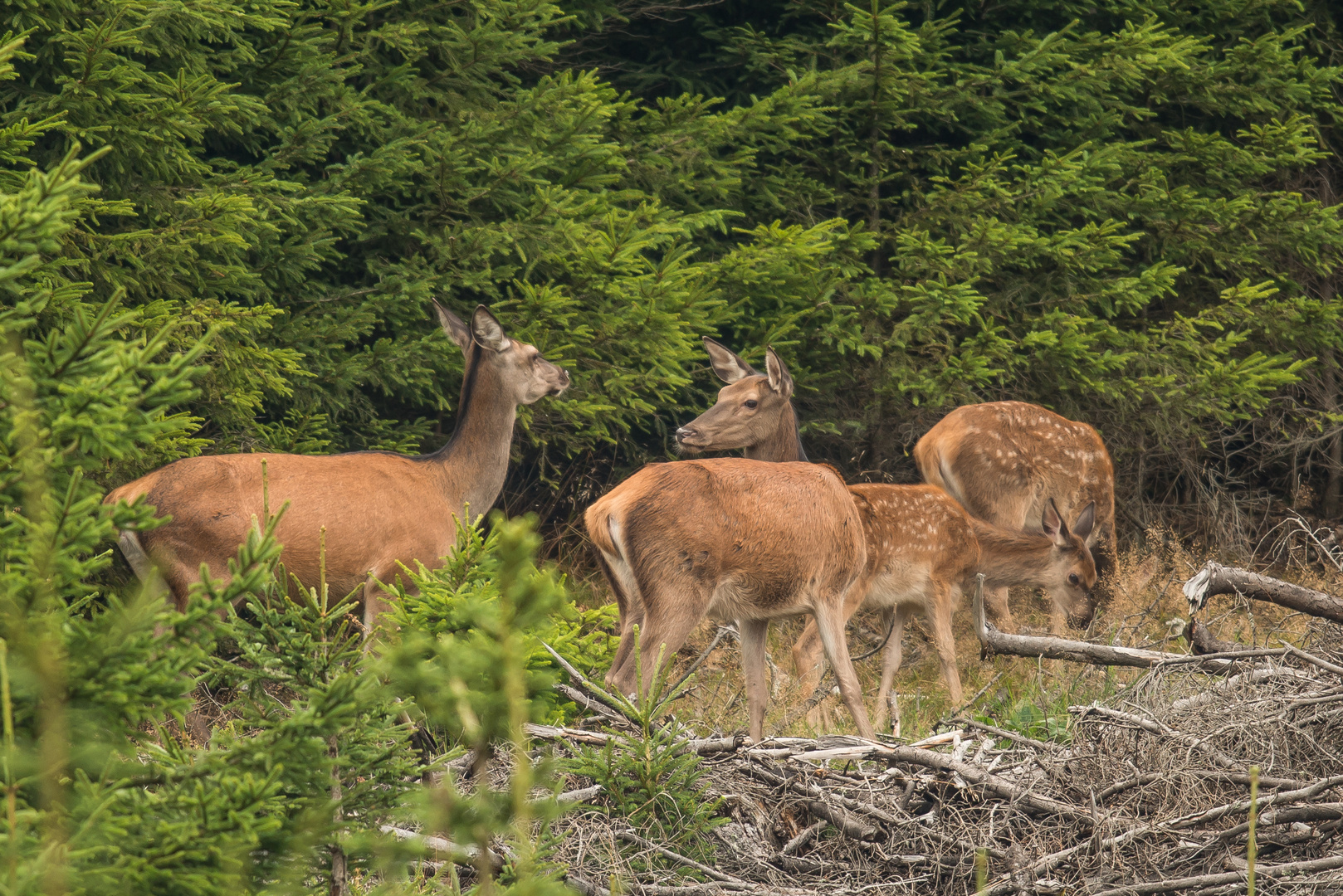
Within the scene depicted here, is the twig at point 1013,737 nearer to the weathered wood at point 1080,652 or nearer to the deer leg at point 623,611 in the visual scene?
the weathered wood at point 1080,652

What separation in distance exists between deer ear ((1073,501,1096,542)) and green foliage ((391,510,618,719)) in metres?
4.40

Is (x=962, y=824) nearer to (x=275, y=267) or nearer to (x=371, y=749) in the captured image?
(x=371, y=749)

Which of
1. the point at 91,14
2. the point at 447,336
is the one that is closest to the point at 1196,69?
the point at 447,336

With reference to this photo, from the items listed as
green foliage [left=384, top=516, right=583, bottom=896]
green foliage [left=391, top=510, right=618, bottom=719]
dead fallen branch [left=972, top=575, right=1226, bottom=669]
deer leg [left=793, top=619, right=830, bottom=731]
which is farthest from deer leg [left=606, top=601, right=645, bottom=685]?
green foliage [left=384, top=516, right=583, bottom=896]

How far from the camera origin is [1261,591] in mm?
5211

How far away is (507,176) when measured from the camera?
341 inches

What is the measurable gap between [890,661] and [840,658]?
1.50 meters

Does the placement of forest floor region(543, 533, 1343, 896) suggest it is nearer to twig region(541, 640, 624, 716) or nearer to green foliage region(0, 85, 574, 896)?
twig region(541, 640, 624, 716)

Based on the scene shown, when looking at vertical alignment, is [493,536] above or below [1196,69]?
above

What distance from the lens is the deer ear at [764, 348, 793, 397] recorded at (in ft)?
28.0

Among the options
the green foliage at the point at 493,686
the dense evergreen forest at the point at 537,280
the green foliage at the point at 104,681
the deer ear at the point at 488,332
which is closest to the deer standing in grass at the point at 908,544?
the dense evergreen forest at the point at 537,280

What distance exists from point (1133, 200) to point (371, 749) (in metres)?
9.52

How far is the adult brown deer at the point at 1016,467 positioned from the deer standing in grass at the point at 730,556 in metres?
2.86

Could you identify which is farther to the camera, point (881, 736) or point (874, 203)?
point (874, 203)
